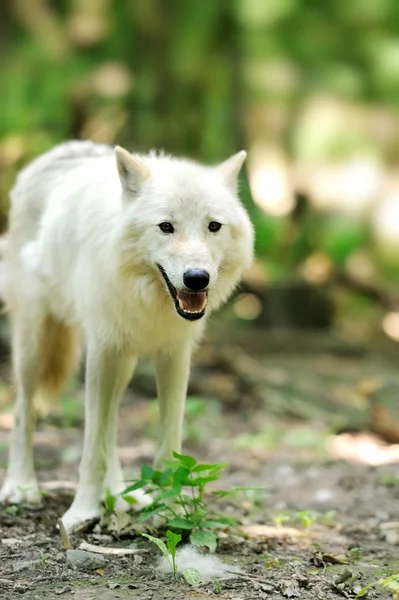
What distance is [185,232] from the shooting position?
3.35m

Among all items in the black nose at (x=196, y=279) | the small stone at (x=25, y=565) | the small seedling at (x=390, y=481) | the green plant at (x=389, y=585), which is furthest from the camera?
the small seedling at (x=390, y=481)

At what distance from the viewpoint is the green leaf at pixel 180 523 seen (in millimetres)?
3322

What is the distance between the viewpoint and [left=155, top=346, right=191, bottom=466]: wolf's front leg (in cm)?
392

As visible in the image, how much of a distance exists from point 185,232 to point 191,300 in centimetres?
29

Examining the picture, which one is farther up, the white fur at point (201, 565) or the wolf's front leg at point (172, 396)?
the wolf's front leg at point (172, 396)

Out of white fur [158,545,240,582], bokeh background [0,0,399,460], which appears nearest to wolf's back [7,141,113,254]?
bokeh background [0,0,399,460]

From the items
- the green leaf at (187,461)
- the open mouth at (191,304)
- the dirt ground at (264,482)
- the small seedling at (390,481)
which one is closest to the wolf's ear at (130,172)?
the open mouth at (191,304)

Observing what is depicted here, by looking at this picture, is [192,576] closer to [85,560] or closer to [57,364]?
[85,560]

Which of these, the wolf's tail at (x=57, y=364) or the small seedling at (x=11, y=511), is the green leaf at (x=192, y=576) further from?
the wolf's tail at (x=57, y=364)

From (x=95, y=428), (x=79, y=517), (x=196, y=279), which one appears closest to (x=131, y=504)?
(x=79, y=517)

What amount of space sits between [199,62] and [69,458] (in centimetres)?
933

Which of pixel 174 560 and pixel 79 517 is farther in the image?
pixel 79 517

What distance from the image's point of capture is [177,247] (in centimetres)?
330

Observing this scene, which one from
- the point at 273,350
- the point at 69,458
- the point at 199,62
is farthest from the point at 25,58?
the point at 69,458
